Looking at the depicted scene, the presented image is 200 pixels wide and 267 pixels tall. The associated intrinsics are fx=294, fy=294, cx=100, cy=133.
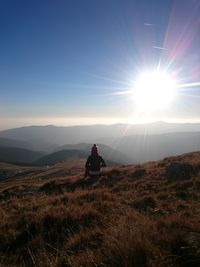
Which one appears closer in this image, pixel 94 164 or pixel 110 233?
pixel 110 233

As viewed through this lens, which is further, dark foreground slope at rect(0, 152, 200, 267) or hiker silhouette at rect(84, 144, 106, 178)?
hiker silhouette at rect(84, 144, 106, 178)

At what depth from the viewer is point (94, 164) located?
1850cm

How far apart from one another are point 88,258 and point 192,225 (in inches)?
87.8

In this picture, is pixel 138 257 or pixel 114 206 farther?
pixel 114 206

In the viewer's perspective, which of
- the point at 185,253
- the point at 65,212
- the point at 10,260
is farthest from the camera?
the point at 65,212

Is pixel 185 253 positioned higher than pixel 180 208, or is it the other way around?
pixel 185 253

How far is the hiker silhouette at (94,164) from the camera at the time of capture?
18344mm

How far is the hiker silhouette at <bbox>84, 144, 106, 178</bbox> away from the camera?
18.3 metres

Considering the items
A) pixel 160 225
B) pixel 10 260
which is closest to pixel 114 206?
pixel 160 225

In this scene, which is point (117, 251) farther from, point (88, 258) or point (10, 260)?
point (10, 260)

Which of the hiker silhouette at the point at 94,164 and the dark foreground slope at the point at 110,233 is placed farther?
the hiker silhouette at the point at 94,164

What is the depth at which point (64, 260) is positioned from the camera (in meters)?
4.93

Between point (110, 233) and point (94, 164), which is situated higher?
point (110, 233)

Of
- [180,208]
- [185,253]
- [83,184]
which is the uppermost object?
[185,253]
